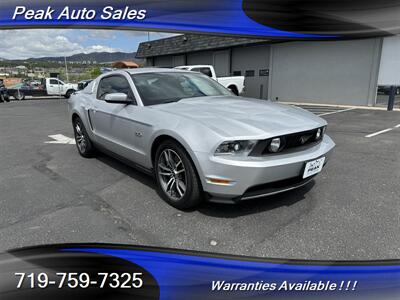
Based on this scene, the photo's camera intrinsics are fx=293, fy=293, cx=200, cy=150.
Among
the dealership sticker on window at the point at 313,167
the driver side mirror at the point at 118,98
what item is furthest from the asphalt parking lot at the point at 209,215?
the driver side mirror at the point at 118,98

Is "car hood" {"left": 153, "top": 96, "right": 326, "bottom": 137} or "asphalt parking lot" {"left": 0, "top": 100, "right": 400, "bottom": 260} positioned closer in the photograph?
"asphalt parking lot" {"left": 0, "top": 100, "right": 400, "bottom": 260}

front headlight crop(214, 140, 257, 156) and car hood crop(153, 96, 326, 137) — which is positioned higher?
car hood crop(153, 96, 326, 137)

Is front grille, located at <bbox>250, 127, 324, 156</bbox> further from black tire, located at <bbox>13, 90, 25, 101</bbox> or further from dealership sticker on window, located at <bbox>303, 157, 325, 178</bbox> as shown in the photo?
black tire, located at <bbox>13, 90, 25, 101</bbox>

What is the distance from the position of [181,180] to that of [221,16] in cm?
1331

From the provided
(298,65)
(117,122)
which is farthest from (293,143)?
(298,65)

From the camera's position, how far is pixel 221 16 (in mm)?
14375

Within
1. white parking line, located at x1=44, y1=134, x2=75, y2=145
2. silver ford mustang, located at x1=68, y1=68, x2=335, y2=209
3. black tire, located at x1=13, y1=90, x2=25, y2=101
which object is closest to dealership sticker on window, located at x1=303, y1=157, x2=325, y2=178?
silver ford mustang, located at x1=68, y1=68, x2=335, y2=209

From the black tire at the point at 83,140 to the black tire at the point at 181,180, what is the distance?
215 cm

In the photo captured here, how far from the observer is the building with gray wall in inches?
545

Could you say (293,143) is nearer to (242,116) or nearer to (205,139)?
(242,116)

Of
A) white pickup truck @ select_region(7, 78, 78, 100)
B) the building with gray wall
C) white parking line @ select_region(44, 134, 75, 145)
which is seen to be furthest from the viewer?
white pickup truck @ select_region(7, 78, 78, 100)

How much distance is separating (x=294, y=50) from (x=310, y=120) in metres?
14.7

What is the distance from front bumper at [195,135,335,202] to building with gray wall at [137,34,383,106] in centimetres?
1332

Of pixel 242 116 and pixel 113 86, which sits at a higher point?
pixel 113 86
